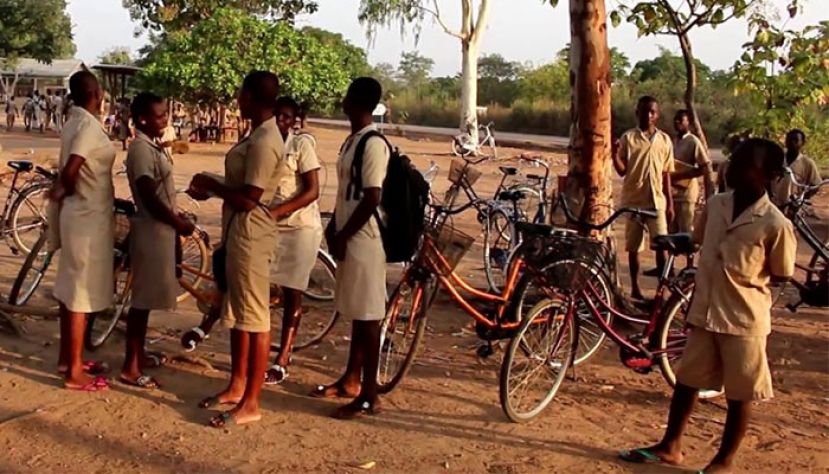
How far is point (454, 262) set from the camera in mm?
5031

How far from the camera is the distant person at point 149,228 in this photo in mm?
5051

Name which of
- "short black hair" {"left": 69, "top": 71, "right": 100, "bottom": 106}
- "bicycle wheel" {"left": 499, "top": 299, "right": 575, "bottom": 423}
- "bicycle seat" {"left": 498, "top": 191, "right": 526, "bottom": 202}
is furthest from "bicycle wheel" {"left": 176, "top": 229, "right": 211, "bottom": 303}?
"bicycle seat" {"left": 498, "top": 191, "right": 526, "bottom": 202}

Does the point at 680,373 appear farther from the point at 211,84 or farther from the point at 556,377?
the point at 211,84

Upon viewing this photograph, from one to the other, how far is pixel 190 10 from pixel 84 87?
95.7ft

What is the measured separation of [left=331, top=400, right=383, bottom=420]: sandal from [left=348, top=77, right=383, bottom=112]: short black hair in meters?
1.59

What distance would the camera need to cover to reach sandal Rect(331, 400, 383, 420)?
482 centimetres

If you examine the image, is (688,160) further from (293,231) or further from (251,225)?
(251,225)

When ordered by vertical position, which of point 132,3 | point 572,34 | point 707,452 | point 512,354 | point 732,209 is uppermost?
point 132,3

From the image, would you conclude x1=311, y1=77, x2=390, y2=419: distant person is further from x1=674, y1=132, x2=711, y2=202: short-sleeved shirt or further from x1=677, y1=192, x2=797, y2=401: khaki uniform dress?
x1=674, y1=132, x2=711, y2=202: short-sleeved shirt

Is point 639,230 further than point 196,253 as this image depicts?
Yes

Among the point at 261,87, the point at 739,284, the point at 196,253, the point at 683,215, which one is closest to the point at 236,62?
the point at 683,215

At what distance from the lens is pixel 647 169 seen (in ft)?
24.7

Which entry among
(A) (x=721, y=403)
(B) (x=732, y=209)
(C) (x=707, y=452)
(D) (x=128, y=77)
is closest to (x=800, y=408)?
(A) (x=721, y=403)

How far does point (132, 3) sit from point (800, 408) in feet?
111
